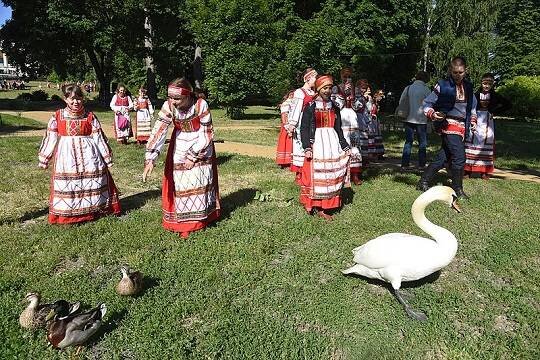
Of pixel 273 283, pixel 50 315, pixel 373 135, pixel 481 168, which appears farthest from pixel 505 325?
pixel 373 135

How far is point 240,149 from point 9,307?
870cm

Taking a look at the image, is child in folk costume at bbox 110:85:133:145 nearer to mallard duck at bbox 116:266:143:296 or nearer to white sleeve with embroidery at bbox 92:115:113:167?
white sleeve with embroidery at bbox 92:115:113:167

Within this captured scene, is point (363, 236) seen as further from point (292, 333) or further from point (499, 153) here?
point (499, 153)

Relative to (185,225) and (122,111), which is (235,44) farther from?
(185,225)

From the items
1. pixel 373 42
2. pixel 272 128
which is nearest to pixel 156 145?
pixel 272 128

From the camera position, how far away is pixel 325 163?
604cm

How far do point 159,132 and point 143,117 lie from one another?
753cm

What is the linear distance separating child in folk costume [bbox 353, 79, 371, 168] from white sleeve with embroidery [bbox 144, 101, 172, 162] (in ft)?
13.7

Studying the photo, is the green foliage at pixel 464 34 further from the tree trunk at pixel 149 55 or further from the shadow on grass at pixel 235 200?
the shadow on grass at pixel 235 200

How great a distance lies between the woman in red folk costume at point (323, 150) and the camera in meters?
5.98

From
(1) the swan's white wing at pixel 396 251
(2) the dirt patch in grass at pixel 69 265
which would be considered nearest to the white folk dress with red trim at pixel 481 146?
(1) the swan's white wing at pixel 396 251

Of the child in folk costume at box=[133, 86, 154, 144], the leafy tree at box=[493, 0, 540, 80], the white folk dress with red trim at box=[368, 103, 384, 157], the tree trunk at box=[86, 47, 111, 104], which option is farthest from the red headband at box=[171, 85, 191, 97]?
the leafy tree at box=[493, 0, 540, 80]

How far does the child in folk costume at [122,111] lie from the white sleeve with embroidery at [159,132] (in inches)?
290

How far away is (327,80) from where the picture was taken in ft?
19.4
